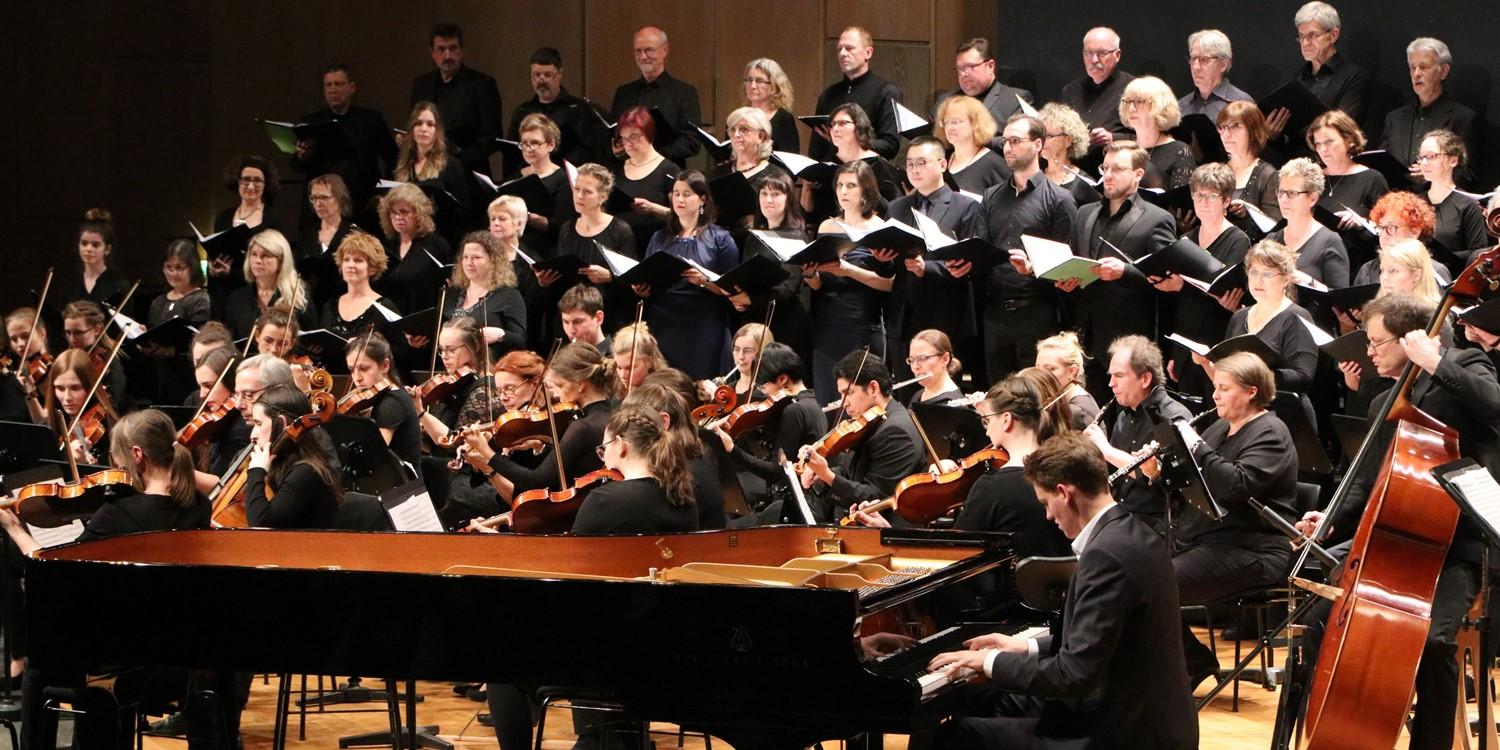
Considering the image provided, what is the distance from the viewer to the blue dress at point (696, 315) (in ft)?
24.2

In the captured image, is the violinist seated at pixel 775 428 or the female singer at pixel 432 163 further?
the female singer at pixel 432 163

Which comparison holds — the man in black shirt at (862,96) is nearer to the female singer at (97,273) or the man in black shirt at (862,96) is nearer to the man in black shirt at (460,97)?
the man in black shirt at (460,97)

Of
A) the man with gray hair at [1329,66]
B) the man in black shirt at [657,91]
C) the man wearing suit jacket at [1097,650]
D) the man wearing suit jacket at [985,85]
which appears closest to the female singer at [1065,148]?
the man wearing suit jacket at [985,85]

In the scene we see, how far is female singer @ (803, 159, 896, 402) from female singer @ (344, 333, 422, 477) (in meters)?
1.76

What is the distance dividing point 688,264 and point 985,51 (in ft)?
6.74

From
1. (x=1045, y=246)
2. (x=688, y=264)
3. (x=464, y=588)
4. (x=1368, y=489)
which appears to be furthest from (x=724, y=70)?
(x=464, y=588)

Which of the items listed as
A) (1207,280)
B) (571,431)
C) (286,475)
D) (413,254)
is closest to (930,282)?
(1207,280)

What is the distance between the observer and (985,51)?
833 centimetres

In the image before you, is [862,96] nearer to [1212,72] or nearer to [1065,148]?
[1065,148]

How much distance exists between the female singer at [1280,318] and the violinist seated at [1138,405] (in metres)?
0.34

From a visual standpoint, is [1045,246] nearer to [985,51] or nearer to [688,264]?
[688,264]

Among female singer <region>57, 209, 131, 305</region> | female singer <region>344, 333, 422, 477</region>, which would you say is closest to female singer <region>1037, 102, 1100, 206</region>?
female singer <region>344, 333, 422, 477</region>

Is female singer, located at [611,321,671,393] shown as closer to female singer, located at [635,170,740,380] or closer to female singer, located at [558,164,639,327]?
female singer, located at [635,170,740,380]

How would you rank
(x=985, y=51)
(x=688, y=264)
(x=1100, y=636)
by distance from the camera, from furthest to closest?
(x=985, y=51) → (x=688, y=264) → (x=1100, y=636)
